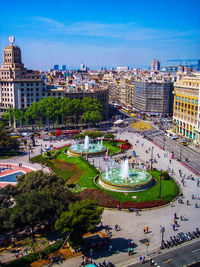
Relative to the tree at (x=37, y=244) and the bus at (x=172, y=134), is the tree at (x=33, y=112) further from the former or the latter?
the tree at (x=37, y=244)

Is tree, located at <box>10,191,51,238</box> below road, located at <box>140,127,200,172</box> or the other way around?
the other way around

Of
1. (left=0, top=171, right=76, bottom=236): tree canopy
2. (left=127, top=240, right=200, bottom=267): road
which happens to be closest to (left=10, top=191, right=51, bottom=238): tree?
(left=0, top=171, right=76, bottom=236): tree canopy

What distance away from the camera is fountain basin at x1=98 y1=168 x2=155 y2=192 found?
156 ft

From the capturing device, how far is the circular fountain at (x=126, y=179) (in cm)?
4750

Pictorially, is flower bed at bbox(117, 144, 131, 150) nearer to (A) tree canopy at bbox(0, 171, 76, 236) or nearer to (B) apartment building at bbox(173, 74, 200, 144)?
(B) apartment building at bbox(173, 74, 200, 144)

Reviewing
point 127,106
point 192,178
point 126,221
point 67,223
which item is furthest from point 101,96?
point 67,223

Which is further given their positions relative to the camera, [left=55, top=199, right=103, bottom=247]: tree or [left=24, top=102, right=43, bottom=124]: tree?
[left=24, top=102, right=43, bottom=124]: tree

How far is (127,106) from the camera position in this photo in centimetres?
15125

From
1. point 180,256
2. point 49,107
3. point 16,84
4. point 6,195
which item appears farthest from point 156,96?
point 180,256

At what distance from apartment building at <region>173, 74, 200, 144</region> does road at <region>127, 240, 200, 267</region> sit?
49.8m

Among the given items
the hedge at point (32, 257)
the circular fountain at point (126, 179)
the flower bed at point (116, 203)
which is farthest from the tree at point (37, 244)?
the circular fountain at point (126, 179)

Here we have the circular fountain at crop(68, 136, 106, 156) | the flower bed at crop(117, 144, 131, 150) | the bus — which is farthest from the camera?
the bus

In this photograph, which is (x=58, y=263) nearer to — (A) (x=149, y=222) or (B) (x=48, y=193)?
(B) (x=48, y=193)

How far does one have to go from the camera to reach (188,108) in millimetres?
84938
